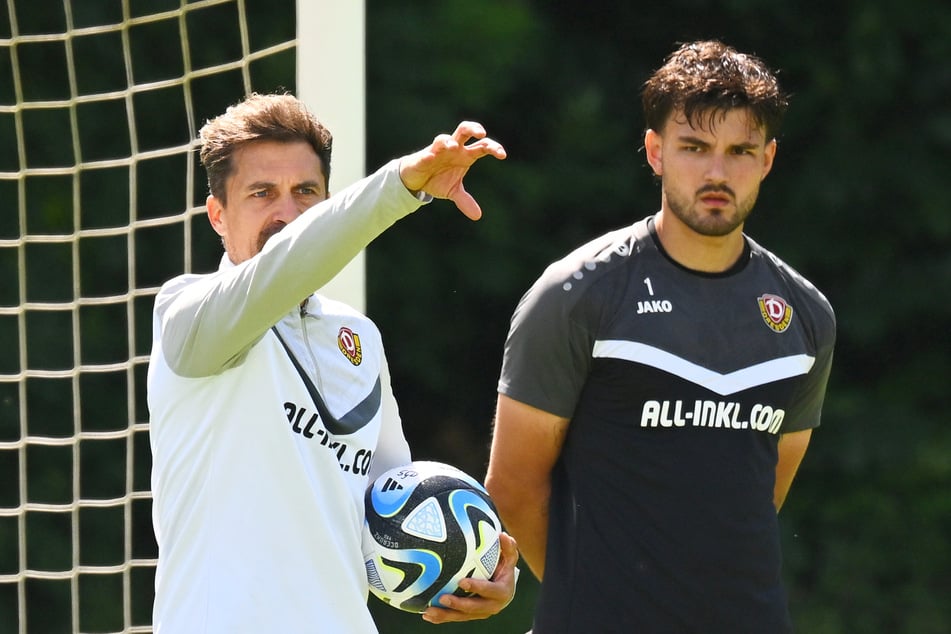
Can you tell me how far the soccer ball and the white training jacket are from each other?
4.9 inches

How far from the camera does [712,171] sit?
317 cm

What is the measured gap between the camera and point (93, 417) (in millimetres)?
6984

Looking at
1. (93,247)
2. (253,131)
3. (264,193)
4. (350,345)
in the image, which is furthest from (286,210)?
(93,247)

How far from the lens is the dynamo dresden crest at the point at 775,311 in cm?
322

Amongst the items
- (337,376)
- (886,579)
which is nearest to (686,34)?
(886,579)

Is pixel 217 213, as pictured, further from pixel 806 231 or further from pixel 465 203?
pixel 806 231

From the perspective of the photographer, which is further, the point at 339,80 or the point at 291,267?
the point at 339,80

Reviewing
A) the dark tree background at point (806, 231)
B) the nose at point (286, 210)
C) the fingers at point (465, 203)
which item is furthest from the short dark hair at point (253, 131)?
the dark tree background at point (806, 231)

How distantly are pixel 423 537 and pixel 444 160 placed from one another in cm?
78

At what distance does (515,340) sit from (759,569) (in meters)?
0.67

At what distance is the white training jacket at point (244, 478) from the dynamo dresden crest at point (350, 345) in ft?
0.34

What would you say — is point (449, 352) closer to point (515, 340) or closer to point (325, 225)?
point (515, 340)

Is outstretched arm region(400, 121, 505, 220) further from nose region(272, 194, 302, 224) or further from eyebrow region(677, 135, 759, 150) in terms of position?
eyebrow region(677, 135, 759, 150)

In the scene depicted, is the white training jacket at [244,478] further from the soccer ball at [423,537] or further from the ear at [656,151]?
the ear at [656,151]
